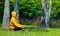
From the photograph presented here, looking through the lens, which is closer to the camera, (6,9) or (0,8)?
(6,9)

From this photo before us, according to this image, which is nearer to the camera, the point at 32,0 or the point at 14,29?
the point at 14,29

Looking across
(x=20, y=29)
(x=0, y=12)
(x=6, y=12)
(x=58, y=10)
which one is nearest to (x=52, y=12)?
(x=58, y=10)

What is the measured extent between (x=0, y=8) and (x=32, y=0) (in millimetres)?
4897

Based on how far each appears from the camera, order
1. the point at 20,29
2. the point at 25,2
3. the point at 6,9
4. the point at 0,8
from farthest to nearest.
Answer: the point at 25,2 < the point at 0,8 < the point at 6,9 < the point at 20,29

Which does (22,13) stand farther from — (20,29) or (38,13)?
(20,29)

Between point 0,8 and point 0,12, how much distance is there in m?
0.69

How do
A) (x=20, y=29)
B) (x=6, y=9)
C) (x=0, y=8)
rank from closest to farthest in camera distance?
1. (x=20, y=29)
2. (x=6, y=9)
3. (x=0, y=8)

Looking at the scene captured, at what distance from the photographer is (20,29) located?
13570 mm

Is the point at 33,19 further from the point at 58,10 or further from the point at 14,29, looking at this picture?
the point at 14,29

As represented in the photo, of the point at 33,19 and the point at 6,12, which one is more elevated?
the point at 6,12

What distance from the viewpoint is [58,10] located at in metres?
39.0

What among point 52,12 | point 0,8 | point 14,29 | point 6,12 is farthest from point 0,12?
point 14,29

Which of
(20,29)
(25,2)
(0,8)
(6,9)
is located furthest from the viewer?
(25,2)

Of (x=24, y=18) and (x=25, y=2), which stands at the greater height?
(x=25, y=2)
